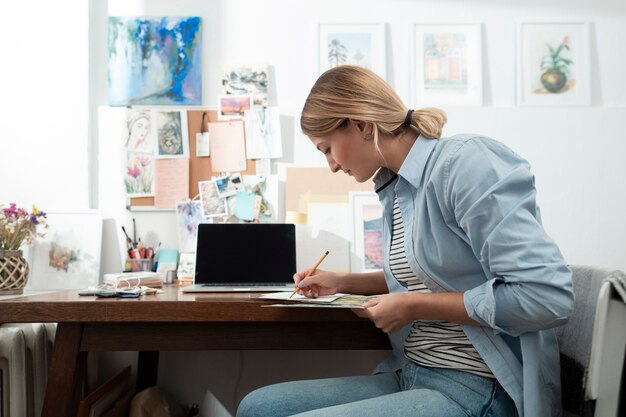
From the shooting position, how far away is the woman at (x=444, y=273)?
97 centimetres

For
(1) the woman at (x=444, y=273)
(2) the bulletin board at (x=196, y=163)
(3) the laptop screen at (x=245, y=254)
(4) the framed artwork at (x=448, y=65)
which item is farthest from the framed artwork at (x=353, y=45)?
(1) the woman at (x=444, y=273)

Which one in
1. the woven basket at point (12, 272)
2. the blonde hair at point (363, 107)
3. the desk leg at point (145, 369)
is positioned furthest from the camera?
the desk leg at point (145, 369)

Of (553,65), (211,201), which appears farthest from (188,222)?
(553,65)

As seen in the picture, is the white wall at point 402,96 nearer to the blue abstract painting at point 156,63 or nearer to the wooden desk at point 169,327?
the blue abstract painting at point 156,63

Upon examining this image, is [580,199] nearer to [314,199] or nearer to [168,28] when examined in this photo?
[314,199]

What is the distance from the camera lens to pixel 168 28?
2.04 meters

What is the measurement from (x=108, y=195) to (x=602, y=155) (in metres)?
1.81

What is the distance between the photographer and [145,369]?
6.37 feet

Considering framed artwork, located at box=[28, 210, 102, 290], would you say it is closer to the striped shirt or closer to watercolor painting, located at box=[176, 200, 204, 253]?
watercolor painting, located at box=[176, 200, 204, 253]

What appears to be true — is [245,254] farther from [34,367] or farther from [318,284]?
[34,367]

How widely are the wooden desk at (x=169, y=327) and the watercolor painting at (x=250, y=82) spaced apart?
0.82 m

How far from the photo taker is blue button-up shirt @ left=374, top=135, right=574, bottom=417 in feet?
3.15

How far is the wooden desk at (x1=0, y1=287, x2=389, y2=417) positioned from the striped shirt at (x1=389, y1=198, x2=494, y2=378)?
0.78ft

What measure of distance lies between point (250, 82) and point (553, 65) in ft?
3.65
